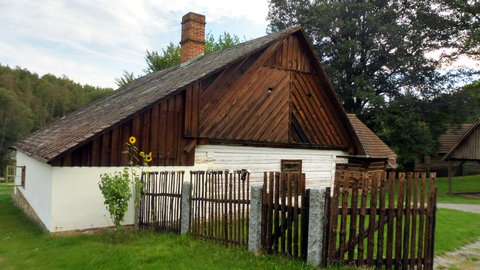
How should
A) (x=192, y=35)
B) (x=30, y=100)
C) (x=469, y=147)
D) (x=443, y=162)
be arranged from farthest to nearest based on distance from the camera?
(x=30, y=100) < (x=443, y=162) < (x=469, y=147) < (x=192, y=35)

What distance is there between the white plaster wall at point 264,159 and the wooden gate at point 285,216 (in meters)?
4.67

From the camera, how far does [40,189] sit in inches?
401

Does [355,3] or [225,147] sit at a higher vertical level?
[355,3]

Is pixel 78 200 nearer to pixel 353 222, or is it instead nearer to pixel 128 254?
pixel 128 254

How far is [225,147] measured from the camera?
11.6 meters

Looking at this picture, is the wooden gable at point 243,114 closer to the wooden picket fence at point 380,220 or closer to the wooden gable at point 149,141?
the wooden gable at point 149,141

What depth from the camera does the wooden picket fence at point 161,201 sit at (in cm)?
879

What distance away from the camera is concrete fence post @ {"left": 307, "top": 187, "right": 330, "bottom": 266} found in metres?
5.86

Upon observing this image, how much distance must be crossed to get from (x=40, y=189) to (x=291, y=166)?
7.99 m

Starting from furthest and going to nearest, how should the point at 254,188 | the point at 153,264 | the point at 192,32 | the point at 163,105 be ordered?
the point at 192,32 → the point at 163,105 → the point at 254,188 → the point at 153,264

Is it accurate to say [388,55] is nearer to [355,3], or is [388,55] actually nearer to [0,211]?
[355,3]

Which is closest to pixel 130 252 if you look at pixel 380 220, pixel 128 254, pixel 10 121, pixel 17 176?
pixel 128 254

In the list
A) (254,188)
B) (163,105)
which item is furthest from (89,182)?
(254,188)

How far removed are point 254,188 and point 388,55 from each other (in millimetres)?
23289
